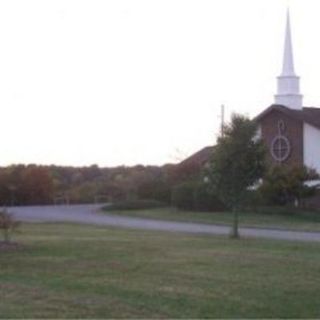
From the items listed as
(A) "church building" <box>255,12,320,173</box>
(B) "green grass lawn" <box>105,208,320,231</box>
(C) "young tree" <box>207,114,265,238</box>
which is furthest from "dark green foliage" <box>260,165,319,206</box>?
(C) "young tree" <box>207,114,265,238</box>

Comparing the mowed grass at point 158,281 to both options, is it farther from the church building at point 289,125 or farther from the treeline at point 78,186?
the treeline at point 78,186

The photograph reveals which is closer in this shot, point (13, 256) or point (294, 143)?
point (13, 256)

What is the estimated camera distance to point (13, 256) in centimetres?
2006

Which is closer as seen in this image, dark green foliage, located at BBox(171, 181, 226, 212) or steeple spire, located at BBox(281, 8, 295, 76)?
dark green foliage, located at BBox(171, 181, 226, 212)

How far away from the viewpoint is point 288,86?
5853cm

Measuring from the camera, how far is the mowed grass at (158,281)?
12.4 m

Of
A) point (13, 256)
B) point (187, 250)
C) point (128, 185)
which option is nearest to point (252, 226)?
point (187, 250)

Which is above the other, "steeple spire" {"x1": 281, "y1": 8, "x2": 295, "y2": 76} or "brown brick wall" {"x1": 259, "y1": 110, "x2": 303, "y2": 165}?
"steeple spire" {"x1": 281, "y1": 8, "x2": 295, "y2": 76}

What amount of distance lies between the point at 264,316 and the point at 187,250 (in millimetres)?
9922

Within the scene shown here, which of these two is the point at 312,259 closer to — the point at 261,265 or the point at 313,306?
the point at 261,265

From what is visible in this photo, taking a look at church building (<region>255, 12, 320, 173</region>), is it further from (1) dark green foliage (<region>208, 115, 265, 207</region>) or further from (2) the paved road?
(1) dark green foliage (<region>208, 115, 265, 207</region>)

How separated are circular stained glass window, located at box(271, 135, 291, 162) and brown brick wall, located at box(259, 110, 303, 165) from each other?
214 millimetres

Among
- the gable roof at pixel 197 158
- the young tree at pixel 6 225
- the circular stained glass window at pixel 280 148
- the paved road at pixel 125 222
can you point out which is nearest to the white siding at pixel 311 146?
the circular stained glass window at pixel 280 148

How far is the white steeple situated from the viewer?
58188mm
